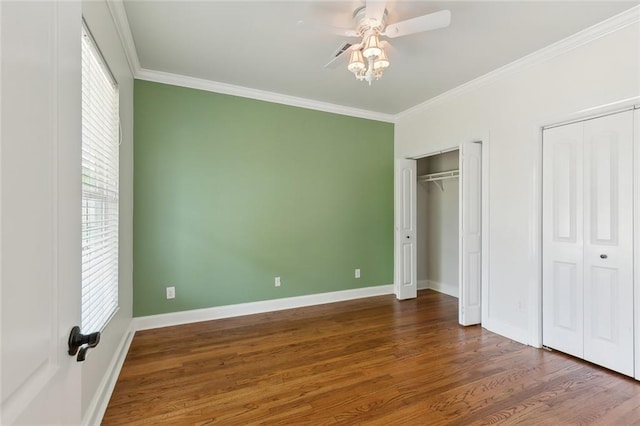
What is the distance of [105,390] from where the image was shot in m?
2.05

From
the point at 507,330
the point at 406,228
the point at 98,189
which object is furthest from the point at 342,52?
the point at 507,330

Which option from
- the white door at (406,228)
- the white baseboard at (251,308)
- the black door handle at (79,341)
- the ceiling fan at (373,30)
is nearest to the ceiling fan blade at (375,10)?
the ceiling fan at (373,30)

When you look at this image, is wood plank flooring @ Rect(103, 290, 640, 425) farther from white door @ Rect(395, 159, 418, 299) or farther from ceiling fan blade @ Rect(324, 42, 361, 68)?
ceiling fan blade @ Rect(324, 42, 361, 68)

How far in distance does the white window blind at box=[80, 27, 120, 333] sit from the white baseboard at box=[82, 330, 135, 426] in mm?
408

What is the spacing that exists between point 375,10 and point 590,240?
2.58 m

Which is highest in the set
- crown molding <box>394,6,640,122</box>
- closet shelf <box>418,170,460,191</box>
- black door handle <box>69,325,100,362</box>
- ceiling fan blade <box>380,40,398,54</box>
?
ceiling fan blade <box>380,40,398,54</box>

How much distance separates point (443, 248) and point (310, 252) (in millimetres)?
2238

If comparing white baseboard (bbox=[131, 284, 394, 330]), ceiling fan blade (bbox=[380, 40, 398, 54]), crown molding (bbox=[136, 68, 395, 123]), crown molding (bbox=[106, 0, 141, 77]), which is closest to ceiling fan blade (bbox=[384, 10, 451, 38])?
ceiling fan blade (bbox=[380, 40, 398, 54])

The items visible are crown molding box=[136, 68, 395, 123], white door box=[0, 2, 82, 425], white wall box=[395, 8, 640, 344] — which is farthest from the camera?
crown molding box=[136, 68, 395, 123]

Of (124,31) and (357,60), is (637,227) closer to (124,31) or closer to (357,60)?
(357,60)

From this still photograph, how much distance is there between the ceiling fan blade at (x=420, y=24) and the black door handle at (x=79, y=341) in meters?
2.28

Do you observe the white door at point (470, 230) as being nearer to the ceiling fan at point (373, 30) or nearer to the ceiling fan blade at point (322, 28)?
the ceiling fan at point (373, 30)

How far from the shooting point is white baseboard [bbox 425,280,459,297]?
15.3ft

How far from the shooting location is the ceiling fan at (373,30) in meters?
1.99
